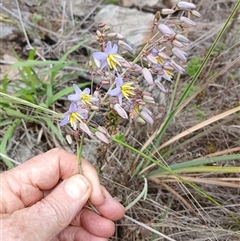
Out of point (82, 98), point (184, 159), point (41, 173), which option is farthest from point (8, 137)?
point (82, 98)

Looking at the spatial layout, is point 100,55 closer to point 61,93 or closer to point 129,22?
point 61,93

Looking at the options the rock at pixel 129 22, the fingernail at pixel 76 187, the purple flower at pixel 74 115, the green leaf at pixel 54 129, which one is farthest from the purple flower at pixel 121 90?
the rock at pixel 129 22

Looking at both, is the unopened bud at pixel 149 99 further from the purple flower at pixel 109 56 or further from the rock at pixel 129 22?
the rock at pixel 129 22

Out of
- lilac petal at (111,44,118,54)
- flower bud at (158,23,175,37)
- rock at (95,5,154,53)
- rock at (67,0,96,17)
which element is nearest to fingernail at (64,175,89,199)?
lilac petal at (111,44,118,54)

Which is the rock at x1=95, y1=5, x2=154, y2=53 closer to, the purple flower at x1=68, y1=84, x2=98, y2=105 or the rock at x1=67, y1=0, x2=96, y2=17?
the rock at x1=67, y1=0, x2=96, y2=17

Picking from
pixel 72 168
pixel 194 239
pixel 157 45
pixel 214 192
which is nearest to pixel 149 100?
pixel 157 45

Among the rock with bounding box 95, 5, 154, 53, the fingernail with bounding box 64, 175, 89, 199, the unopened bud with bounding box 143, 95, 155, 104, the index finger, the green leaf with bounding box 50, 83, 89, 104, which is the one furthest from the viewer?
the rock with bounding box 95, 5, 154, 53

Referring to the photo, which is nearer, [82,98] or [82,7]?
[82,98]
